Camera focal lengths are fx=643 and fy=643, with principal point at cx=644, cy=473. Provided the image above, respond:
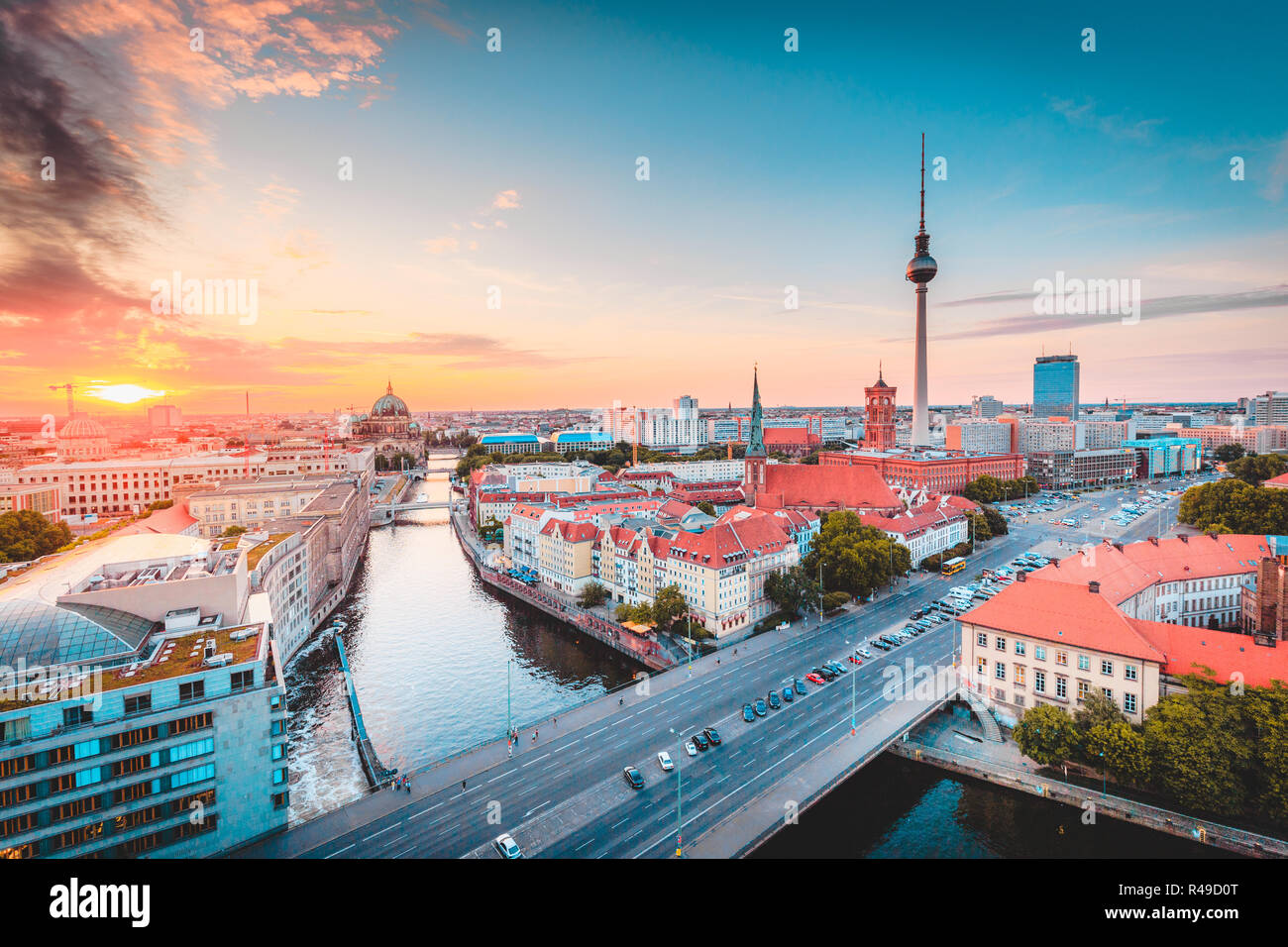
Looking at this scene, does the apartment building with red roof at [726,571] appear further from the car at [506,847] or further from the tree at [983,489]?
the tree at [983,489]

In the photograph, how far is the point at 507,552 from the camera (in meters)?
39.4

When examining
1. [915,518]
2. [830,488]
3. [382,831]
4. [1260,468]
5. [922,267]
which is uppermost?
[922,267]

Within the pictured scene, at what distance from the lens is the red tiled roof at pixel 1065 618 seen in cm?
1587

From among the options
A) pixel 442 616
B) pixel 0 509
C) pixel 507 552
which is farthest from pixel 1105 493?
pixel 0 509

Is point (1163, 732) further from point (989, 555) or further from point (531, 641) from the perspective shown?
point (989, 555)

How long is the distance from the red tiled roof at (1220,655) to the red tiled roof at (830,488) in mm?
24760

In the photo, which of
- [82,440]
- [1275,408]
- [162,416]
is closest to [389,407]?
[162,416]

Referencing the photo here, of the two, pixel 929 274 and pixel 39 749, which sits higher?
pixel 929 274

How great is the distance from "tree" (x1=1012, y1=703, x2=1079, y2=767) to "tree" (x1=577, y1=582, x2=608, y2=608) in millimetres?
18311

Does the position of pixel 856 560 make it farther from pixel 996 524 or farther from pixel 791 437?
pixel 791 437

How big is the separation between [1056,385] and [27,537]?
14138cm

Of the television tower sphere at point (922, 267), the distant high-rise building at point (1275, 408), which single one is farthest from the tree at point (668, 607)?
the distant high-rise building at point (1275, 408)

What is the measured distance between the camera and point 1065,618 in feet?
55.9
